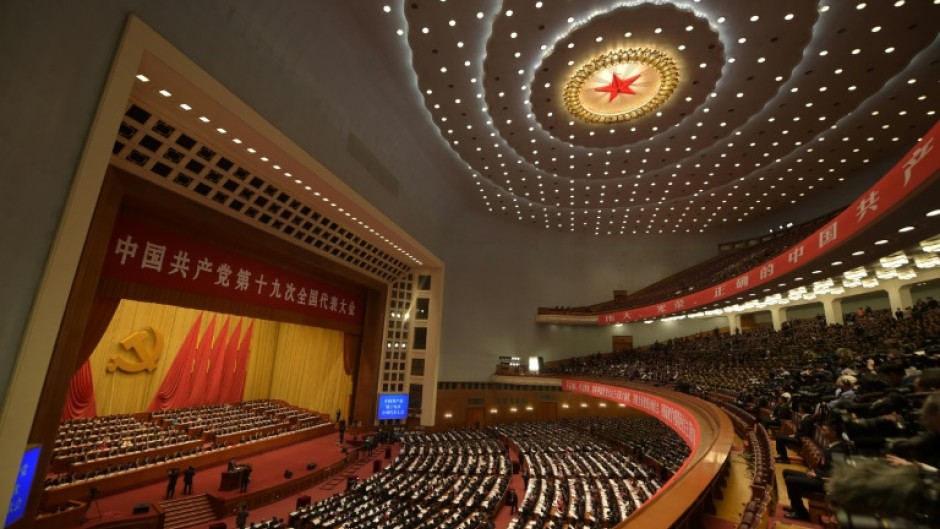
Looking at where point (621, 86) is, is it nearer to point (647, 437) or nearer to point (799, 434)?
point (799, 434)

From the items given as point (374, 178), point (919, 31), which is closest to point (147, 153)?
point (374, 178)

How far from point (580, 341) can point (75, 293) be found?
79.4ft

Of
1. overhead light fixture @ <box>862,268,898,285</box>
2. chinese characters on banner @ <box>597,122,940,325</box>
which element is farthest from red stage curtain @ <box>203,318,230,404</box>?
overhead light fixture @ <box>862,268,898,285</box>

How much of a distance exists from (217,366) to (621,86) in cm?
1978

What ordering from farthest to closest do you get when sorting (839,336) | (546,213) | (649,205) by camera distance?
(546,213), (649,205), (839,336)

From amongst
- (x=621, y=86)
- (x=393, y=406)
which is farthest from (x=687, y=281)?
(x=393, y=406)

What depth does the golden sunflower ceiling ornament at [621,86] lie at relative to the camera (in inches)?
455

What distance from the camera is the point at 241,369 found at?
19438mm

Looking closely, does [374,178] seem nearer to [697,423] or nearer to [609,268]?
[697,423]

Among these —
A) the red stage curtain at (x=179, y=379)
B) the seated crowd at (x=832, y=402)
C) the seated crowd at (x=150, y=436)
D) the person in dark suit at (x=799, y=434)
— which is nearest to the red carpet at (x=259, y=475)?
the seated crowd at (x=150, y=436)

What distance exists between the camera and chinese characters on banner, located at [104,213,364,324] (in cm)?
981

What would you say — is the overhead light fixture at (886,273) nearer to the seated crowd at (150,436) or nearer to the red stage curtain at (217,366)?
the seated crowd at (150,436)

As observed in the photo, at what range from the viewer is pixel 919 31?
9.88 meters

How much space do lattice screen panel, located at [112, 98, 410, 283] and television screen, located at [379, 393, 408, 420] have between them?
278 inches
